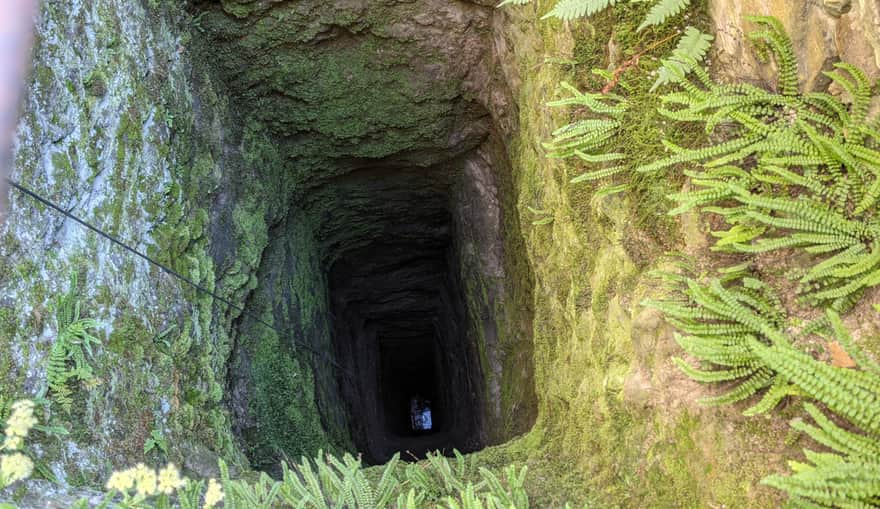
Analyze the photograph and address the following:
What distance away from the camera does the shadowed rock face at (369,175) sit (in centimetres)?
431

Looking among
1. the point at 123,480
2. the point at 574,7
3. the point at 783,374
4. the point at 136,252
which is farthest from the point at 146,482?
the point at 574,7

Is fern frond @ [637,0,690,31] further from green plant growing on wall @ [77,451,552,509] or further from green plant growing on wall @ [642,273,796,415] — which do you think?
green plant growing on wall @ [77,451,552,509]

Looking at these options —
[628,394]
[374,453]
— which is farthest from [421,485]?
[374,453]

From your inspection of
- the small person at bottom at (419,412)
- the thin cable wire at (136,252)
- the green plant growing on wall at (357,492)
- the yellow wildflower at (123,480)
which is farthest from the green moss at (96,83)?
the small person at bottom at (419,412)

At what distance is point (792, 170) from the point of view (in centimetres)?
204

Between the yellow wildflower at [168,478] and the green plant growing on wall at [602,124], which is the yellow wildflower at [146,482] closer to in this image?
the yellow wildflower at [168,478]

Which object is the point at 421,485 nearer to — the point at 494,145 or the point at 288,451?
the point at 288,451

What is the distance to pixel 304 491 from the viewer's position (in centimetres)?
225

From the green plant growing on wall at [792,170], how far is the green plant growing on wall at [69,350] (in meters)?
2.50

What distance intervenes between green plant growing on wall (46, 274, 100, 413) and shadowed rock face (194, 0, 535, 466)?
1448 mm

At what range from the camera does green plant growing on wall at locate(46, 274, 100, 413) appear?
7.96 ft

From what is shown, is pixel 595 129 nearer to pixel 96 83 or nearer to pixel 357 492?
pixel 357 492

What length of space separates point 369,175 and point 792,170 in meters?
4.54

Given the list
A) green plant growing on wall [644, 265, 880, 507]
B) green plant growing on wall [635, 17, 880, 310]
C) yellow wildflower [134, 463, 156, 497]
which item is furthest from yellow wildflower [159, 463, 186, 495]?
green plant growing on wall [635, 17, 880, 310]
